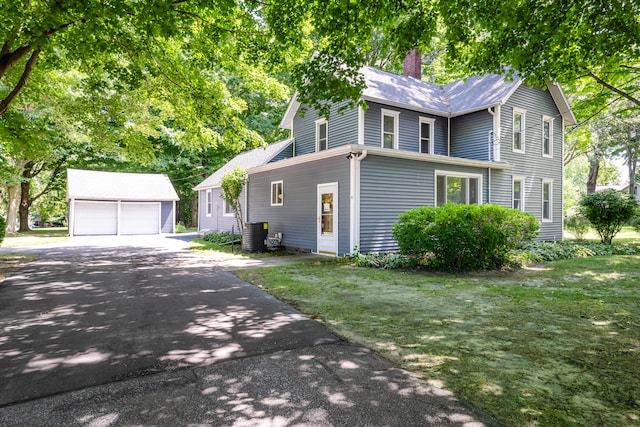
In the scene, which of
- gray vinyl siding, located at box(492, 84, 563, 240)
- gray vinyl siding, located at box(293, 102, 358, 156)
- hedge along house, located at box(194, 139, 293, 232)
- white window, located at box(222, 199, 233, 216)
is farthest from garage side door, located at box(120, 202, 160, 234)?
gray vinyl siding, located at box(492, 84, 563, 240)

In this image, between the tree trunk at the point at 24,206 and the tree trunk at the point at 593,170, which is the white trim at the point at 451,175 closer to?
the tree trunk at the point at 593,170

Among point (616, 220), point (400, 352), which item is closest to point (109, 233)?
point (400, 352)

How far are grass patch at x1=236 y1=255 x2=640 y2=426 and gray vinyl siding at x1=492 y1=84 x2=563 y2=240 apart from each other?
687cm

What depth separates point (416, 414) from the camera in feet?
8.64

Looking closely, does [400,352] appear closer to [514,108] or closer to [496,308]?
[496,308]

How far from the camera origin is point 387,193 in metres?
11.8

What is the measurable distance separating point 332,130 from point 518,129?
27.0 ft

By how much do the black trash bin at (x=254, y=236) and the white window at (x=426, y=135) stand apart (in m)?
7.46

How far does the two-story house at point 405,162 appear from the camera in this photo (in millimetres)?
11555

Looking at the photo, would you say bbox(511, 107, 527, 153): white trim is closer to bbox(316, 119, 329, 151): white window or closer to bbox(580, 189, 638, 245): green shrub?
bbox(580, 189, 638, 245): green shrub

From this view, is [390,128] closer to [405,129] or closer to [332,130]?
[405,129]

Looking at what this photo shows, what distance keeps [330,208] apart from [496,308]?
7212 millimetres

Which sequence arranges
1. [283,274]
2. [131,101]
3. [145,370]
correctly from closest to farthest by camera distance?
[145,370] < [283,274] < [131,101]

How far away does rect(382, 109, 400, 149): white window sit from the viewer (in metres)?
14.0
